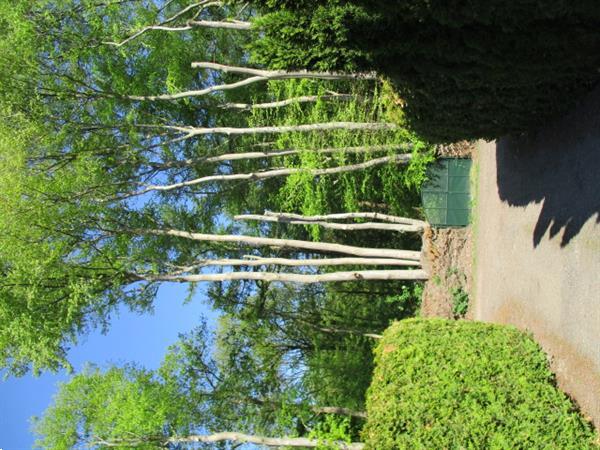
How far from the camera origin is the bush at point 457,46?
7.40m

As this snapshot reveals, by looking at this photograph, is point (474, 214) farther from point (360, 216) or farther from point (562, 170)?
point (562, 170)

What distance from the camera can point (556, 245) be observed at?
9.88 metres

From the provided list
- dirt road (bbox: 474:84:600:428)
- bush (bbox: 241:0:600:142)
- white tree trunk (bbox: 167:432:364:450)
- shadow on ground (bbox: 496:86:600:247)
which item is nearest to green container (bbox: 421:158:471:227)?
dirt road (bbox: 474:84:600:428)

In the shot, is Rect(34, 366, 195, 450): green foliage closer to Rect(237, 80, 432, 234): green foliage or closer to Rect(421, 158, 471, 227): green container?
Rect(237, 80, 432, 234): green foliage

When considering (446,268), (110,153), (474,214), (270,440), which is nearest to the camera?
(270,440)

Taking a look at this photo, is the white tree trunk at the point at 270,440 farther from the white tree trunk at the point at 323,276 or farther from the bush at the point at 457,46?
the bush at the point at 457,46

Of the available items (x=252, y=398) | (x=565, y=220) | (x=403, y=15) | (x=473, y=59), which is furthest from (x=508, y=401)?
(x=252, y=398)

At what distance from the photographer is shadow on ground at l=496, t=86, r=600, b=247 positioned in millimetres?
8797

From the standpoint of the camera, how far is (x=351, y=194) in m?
18.5

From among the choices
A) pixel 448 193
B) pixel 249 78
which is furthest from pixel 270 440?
pixel 249 78

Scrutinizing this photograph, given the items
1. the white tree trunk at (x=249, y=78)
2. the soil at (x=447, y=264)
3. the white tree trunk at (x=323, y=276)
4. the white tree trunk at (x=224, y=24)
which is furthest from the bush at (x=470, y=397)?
the white tree trunk at (x=224, y=24)

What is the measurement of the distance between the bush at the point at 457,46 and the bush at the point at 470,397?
417 cm

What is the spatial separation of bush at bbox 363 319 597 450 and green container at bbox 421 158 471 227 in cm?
534

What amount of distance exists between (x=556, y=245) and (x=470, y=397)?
2922 mm
